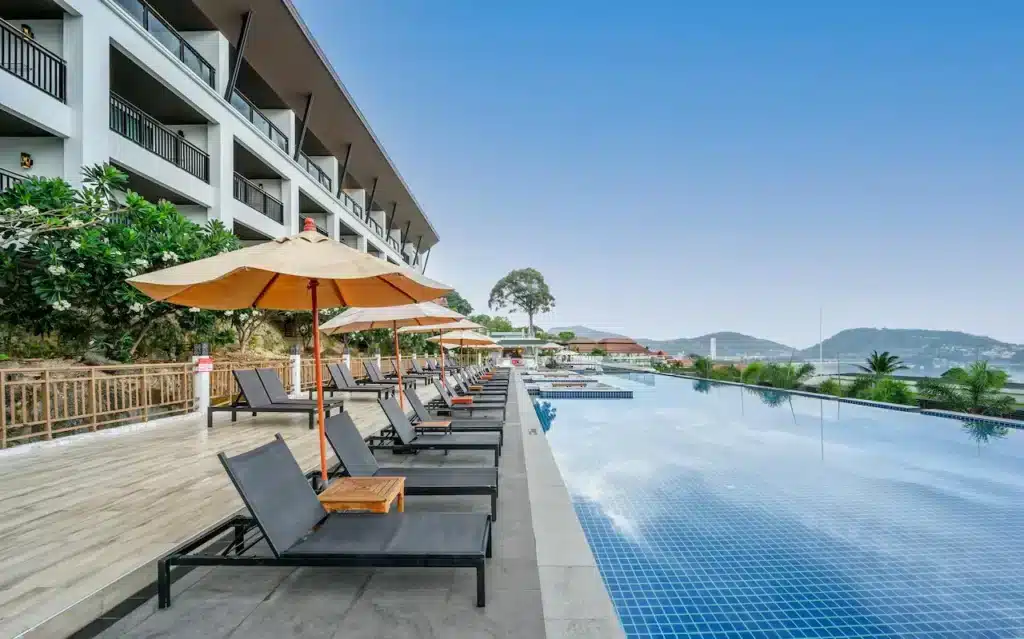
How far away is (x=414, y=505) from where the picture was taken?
13.3 ft

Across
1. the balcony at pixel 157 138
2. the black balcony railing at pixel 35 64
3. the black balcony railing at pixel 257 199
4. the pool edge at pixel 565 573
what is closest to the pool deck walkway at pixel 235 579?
the pool edge at pixel 565 573

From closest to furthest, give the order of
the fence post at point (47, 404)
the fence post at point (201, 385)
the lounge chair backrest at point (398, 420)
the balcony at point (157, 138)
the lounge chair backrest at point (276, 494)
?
1. the lounge chair backrest at point (276, 494)
2. the lounge chair backrest at point (398, 420)
3. the fence post at point (47, 404)
4. the fence post at point (201, 385)
5. the balcony at point (157, 138)

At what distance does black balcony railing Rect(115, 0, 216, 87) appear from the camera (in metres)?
11.8

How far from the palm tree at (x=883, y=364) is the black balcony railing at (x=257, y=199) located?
67.1 ft

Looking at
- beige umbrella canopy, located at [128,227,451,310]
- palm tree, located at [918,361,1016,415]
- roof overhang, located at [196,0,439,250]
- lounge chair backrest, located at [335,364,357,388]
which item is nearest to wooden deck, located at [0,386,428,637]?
beige umbrella canopy, located at [128,227,451,310]

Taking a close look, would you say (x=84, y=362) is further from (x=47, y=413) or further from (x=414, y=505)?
(x=414, y=505)

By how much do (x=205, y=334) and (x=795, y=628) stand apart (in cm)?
1182

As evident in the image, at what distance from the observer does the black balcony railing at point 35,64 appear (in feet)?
31.1

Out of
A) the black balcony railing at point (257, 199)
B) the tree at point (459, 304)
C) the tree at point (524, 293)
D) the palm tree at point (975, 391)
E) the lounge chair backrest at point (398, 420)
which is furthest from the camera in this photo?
the tree at point (524, 293)

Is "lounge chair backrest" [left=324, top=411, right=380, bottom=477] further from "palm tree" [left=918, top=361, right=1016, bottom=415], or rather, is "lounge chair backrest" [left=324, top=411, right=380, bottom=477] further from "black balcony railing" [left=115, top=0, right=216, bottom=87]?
"palm tree" [left=918, top=361, right=1016, bottom=415]

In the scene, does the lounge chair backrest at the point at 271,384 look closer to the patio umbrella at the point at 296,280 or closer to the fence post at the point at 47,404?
the fence post at the point at 47,404

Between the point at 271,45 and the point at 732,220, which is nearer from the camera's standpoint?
the point at 271,45

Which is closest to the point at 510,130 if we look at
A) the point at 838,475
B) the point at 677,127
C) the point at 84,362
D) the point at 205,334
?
the point at 677,127

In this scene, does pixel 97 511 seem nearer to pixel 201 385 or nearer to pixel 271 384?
pixel 271 384
